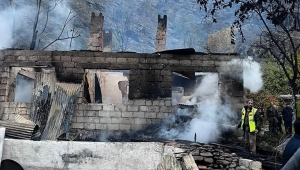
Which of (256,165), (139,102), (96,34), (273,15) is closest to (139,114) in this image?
(139,102)

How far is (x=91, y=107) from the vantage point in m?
11.4

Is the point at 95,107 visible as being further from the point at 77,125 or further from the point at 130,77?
the point at 130,77

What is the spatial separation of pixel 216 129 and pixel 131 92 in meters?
3.17

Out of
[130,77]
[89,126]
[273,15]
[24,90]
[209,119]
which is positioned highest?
[273,15]

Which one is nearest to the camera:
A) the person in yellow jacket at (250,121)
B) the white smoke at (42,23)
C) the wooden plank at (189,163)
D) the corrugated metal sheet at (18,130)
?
the wooden plank at (189,163)

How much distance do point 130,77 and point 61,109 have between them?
2.59 m

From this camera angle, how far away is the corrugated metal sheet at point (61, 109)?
10438 millimetres

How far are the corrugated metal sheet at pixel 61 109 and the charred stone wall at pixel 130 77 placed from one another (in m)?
0.27

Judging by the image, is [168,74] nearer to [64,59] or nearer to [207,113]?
[207,113]

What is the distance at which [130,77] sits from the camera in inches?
450

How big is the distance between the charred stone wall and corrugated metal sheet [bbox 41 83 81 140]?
0.27 meters

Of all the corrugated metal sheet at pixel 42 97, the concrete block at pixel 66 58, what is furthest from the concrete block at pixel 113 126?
the concrete block at pixel 66 58

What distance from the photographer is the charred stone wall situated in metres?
11.3

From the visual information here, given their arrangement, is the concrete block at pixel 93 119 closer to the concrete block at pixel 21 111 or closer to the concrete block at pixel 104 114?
the concrete block at pixel 104 114
